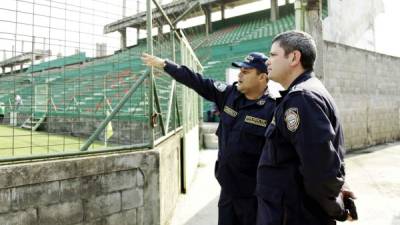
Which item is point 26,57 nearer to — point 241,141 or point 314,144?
point 241,141

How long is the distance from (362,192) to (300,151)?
4791 mm

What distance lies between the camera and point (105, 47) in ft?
10.6

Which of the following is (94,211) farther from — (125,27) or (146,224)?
(125,27)

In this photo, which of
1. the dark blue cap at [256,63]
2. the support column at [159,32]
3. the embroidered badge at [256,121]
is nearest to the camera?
the embroidered badge at [256,121]

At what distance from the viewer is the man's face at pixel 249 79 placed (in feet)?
8.70

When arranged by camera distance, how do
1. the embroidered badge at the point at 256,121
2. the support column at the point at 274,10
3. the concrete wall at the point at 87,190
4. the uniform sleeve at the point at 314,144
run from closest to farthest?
the uniform sleeve at the point at 314,144
the concrete wall at the point at 87,190
the embroidered badge at the point at 256,121
the support column at the point at 274,10

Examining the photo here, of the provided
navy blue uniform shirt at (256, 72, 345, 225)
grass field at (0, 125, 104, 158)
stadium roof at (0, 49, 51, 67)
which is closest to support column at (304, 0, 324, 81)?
grass field at (0, 125, 104, 158)

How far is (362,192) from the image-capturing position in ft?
18.7

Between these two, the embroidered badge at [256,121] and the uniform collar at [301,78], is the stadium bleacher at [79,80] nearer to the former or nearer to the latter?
the embroidered badge at [256,121]

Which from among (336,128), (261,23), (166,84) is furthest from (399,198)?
(261,23)

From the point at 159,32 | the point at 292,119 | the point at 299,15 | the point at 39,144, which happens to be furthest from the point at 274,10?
the point at 292,119

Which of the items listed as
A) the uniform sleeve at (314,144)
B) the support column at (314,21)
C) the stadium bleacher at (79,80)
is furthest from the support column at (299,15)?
the uniform sleeve at (314,144)

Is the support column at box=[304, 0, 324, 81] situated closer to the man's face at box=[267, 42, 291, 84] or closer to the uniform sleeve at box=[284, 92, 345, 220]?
the man's face at box=[267, 42, 291, 84]

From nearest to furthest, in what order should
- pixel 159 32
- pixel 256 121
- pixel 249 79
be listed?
1. pixel 256 121
2. pixel 249 79
3. pixel 159 32
